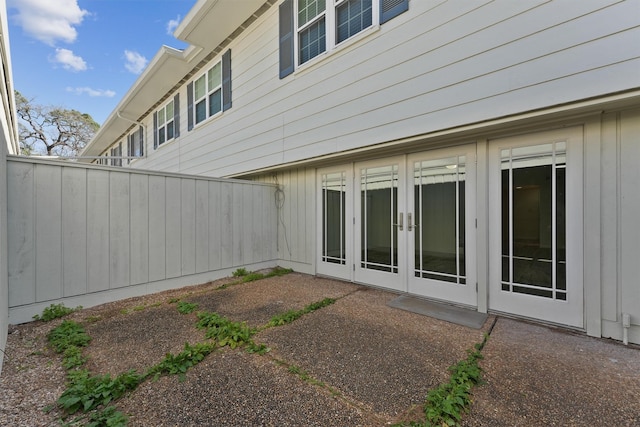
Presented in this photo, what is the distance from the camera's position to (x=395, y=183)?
13.2 ft

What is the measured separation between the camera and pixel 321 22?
4371mm

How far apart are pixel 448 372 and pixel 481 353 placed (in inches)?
20.0

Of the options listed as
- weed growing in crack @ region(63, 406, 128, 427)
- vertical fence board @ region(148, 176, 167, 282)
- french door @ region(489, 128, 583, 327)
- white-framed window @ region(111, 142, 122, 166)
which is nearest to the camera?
weed growing in crack @ region(63, 406, 128, 427)

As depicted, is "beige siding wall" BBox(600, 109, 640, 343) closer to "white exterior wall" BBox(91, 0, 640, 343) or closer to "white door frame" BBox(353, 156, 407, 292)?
"white exterior wall" BBox(91, 0, 640, 343)

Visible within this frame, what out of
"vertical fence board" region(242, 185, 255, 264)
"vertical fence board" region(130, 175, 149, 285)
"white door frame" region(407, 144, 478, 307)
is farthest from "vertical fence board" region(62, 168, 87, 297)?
"white door frame" region(407, 144, 478, 307)

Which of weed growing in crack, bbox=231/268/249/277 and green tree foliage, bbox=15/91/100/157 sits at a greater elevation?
green tree foliage, bbox=15/91/100/157

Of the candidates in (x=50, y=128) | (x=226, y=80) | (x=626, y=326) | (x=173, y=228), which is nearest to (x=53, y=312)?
(x=173, y=228)

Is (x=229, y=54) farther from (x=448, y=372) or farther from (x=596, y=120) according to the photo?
(x=448, y=372)

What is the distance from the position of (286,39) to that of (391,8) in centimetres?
218

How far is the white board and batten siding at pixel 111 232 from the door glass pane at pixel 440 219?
3.32 metres

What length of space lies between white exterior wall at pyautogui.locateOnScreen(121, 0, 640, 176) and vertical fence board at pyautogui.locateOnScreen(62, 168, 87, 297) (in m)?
2.92

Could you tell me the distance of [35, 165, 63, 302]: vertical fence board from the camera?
3.07 metres

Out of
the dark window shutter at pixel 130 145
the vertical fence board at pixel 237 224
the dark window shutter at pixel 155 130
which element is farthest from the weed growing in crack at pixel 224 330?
A: the dark window shutter at pixel 130 145

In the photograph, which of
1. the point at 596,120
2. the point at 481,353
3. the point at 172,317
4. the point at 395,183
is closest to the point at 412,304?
the point at 481,353
